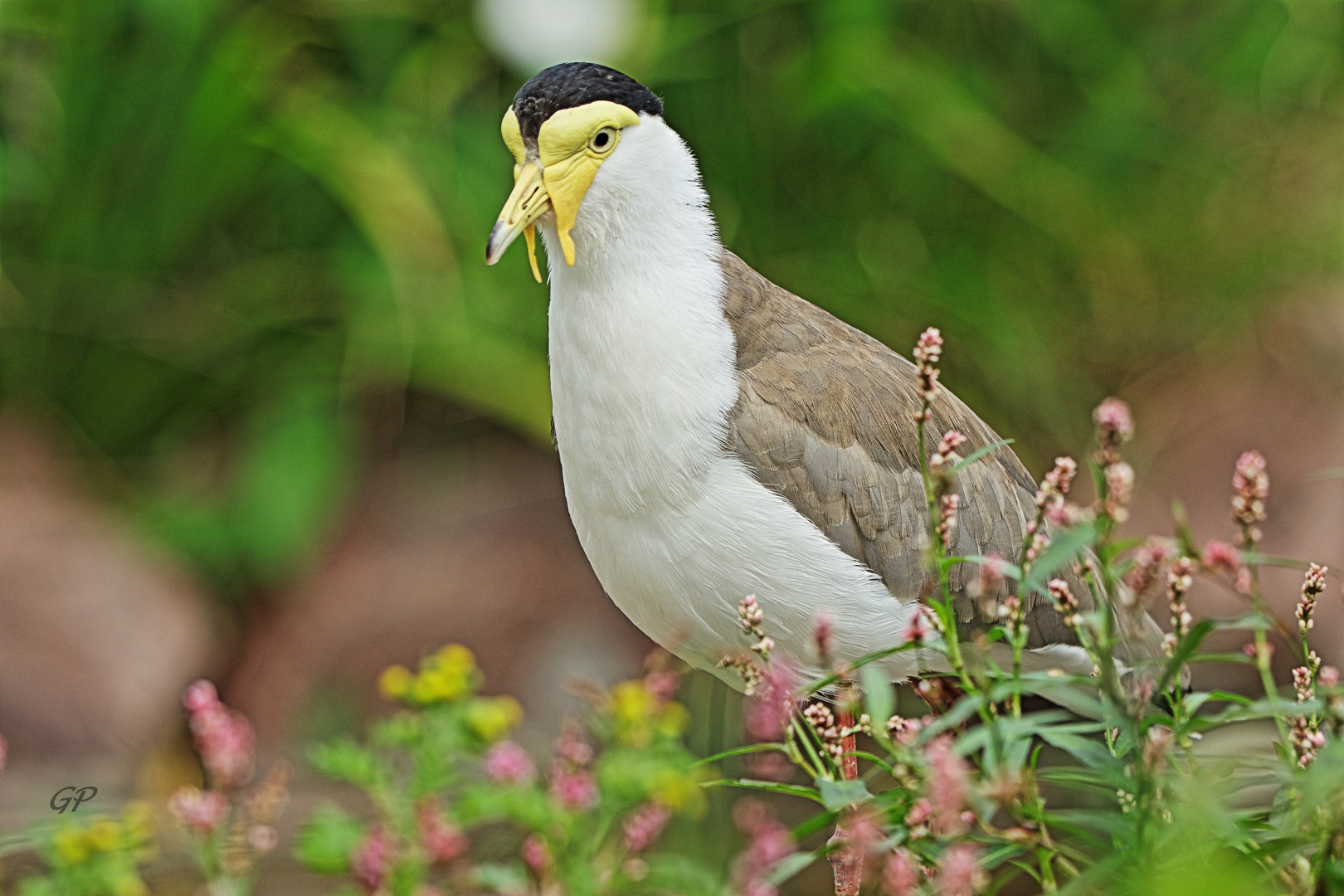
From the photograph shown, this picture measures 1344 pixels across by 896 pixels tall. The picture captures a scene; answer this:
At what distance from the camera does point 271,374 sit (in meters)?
3.49

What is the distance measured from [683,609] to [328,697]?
4.96 feet

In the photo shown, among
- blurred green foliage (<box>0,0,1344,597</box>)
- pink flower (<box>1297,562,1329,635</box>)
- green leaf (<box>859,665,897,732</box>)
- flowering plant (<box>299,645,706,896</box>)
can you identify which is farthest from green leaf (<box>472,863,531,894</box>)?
blurred green foliage (<box>0,0,1344,597</box>)

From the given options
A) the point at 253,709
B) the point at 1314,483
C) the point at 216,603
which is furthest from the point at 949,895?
the point at 216,603

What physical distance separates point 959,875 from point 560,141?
1080 mm

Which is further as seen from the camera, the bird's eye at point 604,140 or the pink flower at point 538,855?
the bird's eye at point 604,140

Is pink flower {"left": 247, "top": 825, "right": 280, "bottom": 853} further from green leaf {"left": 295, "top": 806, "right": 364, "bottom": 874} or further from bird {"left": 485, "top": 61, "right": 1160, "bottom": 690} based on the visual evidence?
bird {"left": 485, "top": 61, "right": 1160, "bottom": 690}

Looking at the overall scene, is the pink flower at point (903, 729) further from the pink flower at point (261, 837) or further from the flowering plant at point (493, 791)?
the pink flower at point (261, 837)

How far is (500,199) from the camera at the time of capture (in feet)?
11.2

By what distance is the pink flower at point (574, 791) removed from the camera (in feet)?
3.78

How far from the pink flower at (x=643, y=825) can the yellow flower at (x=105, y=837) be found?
16.0 inches

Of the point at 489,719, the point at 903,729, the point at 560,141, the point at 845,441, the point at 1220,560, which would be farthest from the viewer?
the point at 845,441

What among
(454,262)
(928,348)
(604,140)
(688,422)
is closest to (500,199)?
(454,262)

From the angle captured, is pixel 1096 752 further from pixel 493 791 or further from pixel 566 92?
pixel 566 92

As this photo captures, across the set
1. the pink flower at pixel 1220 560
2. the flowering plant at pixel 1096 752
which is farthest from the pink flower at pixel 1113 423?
the pink flower at pixel 1220 560
